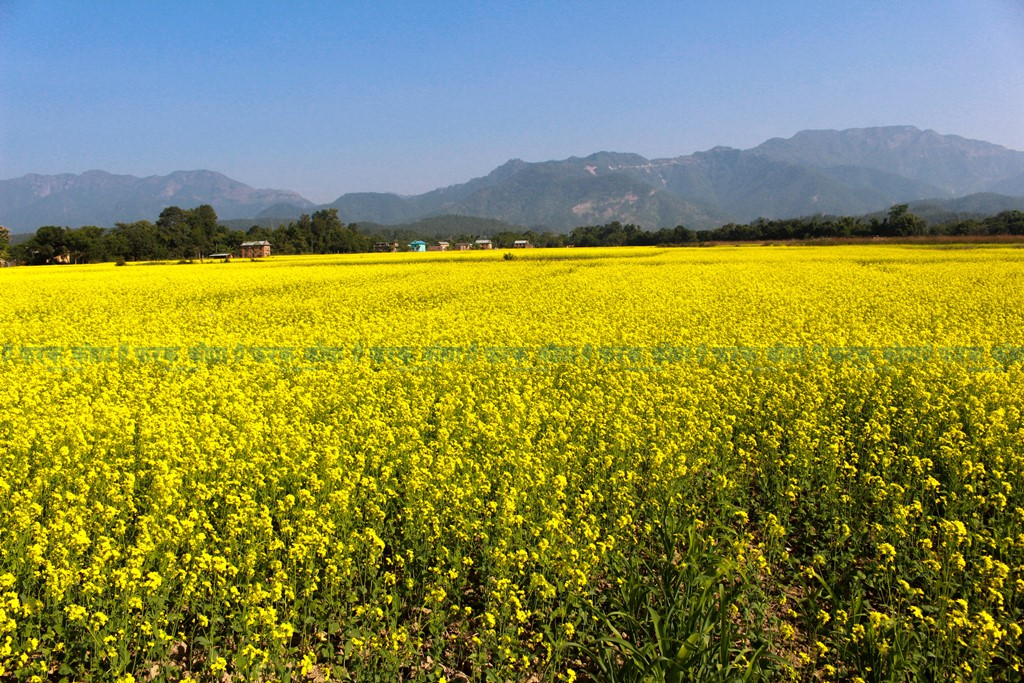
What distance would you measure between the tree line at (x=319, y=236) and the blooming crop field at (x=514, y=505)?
5139cm

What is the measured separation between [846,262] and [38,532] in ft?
103

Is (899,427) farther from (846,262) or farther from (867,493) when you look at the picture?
(846,262)

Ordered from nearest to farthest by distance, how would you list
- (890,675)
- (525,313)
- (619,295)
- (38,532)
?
(890,675) → (38,532) → (525,313) → (619,295)

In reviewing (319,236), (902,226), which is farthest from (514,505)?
(319,236)

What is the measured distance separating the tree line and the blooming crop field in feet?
169

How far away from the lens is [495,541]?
14.6 ft

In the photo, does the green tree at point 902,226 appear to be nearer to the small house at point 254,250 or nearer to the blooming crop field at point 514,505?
the blooming crop field at point 514,505

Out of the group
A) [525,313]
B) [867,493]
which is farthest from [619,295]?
[867,493]

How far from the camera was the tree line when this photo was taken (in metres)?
54.7

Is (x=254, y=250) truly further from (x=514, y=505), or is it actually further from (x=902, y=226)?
(x=514, y=505)

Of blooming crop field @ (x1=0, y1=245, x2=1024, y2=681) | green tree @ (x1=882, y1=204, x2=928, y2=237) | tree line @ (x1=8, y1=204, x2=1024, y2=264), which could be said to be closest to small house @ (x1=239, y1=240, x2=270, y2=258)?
tree line @ (x1=8, y1=204, x2=1024, y2=264)

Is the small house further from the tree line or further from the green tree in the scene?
the green tree

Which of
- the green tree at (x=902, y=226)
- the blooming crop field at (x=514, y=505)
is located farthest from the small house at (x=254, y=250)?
the green tree at (x=902, y=226)

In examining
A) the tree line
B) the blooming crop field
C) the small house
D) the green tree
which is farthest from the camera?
the small house
